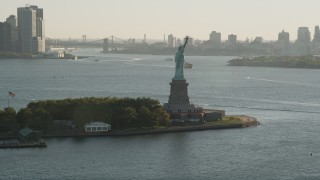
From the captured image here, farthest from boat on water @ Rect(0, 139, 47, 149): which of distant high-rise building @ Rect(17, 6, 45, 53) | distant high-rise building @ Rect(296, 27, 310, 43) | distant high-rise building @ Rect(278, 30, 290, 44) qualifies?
distant high-rise building @ Rect(278, 30, 290, 44)

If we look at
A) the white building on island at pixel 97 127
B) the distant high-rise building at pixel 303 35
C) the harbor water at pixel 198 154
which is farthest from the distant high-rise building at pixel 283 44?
the white building on island at pixel 97 127

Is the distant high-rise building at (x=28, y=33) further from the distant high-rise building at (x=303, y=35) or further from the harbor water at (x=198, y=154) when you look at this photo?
the harbor water at (x=198, y=154)

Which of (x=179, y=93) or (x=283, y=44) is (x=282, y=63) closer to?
(x=283, y=44)

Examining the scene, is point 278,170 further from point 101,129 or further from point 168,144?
point 101,129

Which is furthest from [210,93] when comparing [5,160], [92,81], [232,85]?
[5,160]

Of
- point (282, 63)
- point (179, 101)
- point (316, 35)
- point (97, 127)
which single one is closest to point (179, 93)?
point (179, 101)

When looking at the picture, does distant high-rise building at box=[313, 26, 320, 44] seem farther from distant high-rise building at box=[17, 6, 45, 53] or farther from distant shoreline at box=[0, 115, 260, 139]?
distant shoreline at box=[0, 115, 260, 139]
